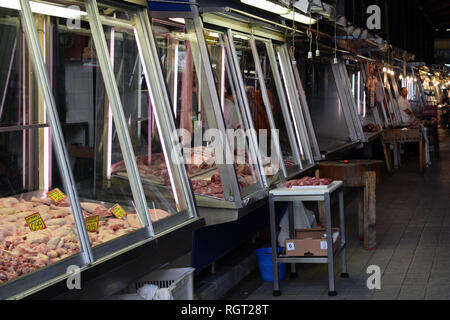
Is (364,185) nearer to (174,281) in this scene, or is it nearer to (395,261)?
(395,261)

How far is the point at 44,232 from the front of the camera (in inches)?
147

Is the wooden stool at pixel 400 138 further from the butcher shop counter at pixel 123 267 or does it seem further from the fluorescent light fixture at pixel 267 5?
the butcher shop counter at pixel 123 267

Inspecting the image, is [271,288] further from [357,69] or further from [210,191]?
[357,69]

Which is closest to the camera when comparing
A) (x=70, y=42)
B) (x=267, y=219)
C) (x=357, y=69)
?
(x=70, y=42)

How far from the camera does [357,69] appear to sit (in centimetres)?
1438

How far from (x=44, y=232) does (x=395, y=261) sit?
4.01 m

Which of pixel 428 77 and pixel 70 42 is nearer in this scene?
pixel 70 42

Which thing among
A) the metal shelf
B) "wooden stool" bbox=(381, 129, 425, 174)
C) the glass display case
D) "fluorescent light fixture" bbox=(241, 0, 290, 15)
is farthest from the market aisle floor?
"wooden stool" bbox=(381, 129, 425, 174)

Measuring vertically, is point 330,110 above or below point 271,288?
above

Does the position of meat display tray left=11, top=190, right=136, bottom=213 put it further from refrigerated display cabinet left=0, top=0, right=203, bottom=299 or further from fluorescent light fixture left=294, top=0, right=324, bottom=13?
fluorescent light fixture left=294, top=0, right=324, bottom=13
